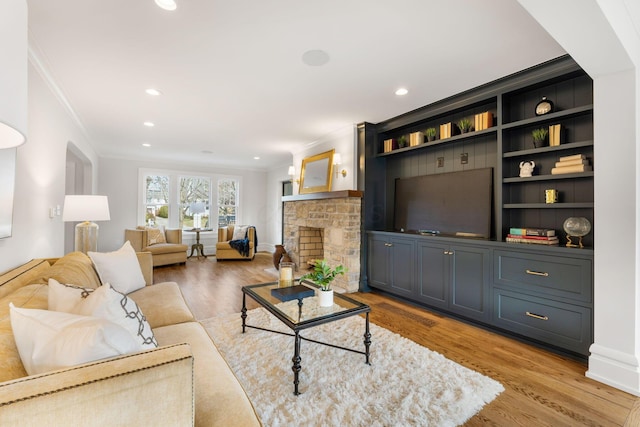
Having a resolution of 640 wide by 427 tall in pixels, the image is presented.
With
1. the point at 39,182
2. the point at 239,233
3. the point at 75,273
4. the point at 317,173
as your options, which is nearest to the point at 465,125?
the point at 317,173

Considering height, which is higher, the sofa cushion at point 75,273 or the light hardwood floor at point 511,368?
the sofa cushion at point 75,273

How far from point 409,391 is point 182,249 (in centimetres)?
532

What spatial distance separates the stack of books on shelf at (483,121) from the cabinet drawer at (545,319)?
168cm

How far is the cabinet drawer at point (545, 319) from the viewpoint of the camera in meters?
2.24

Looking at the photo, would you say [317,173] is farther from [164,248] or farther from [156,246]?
[156,246]

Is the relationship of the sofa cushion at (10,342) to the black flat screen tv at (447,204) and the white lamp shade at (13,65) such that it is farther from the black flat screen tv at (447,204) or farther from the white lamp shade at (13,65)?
the black flat screen tv at (447,204)

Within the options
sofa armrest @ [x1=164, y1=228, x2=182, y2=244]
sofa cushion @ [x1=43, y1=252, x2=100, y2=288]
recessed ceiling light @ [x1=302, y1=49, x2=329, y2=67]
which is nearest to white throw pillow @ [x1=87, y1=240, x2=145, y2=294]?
sofa cushion @ [x1=43, y1=252, x2=100, y2=288]

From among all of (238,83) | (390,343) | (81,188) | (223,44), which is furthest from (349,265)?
(81,188)

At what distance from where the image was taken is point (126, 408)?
812mm

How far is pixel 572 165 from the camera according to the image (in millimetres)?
2473

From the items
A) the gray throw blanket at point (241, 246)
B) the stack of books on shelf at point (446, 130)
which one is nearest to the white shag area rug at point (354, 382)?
the stack of books on shelf at point (446, 130)

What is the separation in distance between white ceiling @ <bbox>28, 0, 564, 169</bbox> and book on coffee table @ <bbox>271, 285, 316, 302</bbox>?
6.33 feet

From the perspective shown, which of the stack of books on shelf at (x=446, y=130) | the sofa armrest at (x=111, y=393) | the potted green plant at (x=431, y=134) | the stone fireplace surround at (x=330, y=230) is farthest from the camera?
the stone fireplace surround at (x=330, y=230)

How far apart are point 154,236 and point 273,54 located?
5.14 metres
